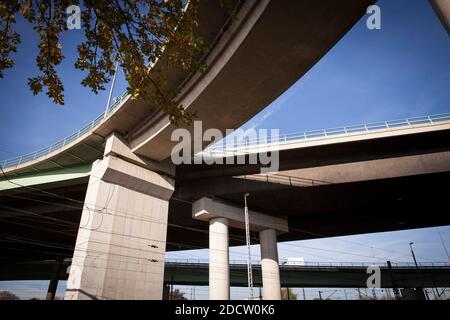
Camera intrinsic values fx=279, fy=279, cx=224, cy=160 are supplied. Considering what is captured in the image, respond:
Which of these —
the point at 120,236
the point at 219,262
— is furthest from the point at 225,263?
the point at 120,236

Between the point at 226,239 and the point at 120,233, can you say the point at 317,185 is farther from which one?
the point at 120,233

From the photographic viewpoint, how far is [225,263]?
25.6 meters

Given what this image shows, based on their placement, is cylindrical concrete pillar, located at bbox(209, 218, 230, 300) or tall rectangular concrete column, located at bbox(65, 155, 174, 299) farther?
cylindrical concrete pillar, located at bbox(209, 218, 230, 300)

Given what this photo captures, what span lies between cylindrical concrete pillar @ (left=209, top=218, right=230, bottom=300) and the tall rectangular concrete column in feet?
18.2

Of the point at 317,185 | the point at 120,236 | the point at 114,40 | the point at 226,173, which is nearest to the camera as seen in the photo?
the point at 114,40

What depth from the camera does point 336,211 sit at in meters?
32.2

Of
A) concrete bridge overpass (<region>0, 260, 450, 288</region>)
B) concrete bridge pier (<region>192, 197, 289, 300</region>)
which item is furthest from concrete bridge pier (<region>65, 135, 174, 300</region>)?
concrete bridge overpass (<region>0, 260, 450, 288</region>)

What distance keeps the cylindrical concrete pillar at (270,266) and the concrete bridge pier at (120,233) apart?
11744 millimetres

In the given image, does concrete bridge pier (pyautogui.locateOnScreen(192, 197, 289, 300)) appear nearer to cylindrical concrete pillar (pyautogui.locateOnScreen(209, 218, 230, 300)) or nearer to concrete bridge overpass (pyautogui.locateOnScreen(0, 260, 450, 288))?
cylindrical concrete pillar (pyautogui.locateOnScreen(209, 218, 230, 300))

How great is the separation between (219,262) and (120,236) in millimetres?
9747

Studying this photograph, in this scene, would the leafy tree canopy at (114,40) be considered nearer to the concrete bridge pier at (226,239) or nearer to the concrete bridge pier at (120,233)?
the concrete bridge pier at (120,233)

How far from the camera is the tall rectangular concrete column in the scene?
1780 centimetres

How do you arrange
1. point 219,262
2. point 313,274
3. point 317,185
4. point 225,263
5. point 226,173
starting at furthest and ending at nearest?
1. point 313,274
2. point 226,173
3. point 225,263
4. point 219,262
5. point 317,185
